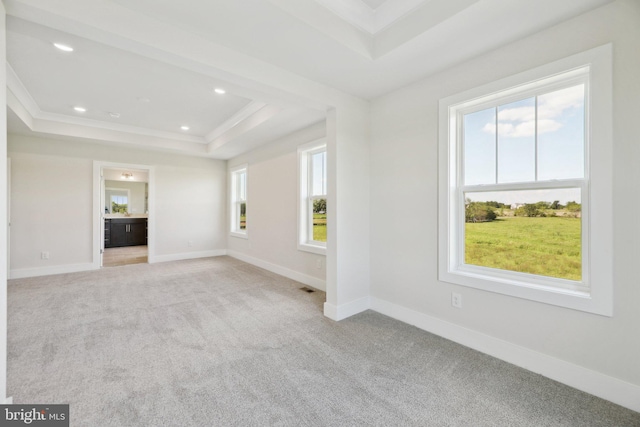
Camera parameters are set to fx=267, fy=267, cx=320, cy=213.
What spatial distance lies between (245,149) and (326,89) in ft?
10.5

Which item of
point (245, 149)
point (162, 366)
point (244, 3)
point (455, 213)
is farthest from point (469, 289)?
point (245, 149)

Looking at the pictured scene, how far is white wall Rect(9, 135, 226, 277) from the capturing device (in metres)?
4.54

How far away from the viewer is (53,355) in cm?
213

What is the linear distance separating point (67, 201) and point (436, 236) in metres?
6.22

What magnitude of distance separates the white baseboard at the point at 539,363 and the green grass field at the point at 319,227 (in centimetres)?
181

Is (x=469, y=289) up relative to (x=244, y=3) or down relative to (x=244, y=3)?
down

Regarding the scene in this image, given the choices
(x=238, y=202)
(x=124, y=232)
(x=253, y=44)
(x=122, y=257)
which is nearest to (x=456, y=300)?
(x=253, y=44)

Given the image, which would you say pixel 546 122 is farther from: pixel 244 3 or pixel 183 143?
pixel 183 143

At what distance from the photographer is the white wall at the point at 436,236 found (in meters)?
1.61

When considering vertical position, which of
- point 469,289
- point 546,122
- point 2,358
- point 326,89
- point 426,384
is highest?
point 326,89

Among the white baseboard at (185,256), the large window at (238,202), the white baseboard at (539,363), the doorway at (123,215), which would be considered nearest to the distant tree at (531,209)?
the white baseboard at (539,363)

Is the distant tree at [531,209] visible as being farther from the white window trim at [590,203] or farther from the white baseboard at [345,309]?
the white baseboard at [345,309]

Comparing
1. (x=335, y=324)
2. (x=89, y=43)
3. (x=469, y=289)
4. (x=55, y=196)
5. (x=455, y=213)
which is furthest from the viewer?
(x=55, y=196)

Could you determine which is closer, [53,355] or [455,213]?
[53,355]
